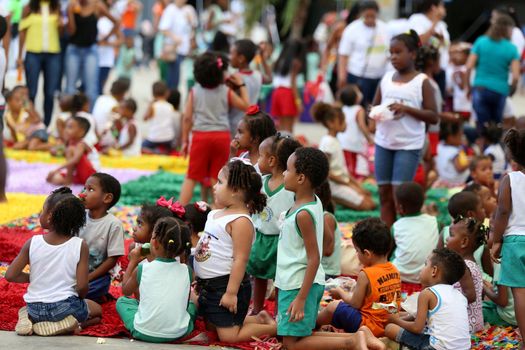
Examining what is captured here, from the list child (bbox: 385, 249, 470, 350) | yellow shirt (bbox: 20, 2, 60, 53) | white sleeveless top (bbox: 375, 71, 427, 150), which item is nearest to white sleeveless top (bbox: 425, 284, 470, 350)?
child (bbox: 385, 249, 470, 350)

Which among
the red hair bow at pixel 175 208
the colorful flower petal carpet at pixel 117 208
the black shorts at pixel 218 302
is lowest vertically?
the colorful flower petal carpet at pixel 117 208

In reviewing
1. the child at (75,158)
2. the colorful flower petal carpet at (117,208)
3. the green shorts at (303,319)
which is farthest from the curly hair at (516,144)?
the child at (75,158)

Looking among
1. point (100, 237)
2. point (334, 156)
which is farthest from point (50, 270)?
point (334, 156)

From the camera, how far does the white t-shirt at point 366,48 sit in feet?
39.9

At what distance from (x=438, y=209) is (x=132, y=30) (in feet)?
42.7

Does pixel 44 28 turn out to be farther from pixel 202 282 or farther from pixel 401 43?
pixel 202 282

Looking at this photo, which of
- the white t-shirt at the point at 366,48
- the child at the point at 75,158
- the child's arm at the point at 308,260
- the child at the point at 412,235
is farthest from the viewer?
the white t-shirt at the point at 366,48

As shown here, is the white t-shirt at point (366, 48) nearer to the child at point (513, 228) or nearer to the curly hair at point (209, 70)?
the curly hair at point (209, 70)

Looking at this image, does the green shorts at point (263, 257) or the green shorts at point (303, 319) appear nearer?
the green shorts at point (303, 319)

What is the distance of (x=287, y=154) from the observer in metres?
5.89

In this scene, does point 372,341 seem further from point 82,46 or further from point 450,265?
point 82,46

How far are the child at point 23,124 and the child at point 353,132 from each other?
3.60 metres

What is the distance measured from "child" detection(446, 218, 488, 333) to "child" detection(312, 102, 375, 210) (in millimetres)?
3034

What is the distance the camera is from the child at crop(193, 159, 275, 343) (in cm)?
549
